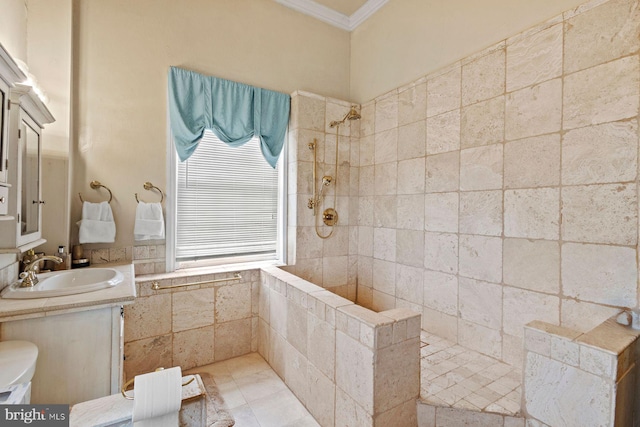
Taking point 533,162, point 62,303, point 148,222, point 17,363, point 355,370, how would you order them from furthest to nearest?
point 148,222
point 533,162
point 355,370
point 62,303
point 17,363

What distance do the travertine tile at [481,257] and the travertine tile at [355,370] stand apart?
3.49 feet

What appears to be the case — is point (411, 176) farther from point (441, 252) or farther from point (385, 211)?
point (441, 252)

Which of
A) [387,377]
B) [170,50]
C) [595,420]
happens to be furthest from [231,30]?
[595,420]

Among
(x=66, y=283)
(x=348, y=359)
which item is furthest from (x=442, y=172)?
(x=66, y=283)

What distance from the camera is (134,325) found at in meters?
2.06

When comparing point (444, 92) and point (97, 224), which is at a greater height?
point (444, 92)

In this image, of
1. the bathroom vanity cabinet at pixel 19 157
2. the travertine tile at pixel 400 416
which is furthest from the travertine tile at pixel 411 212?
the bathroom vanity cabinet at pixel 19 157

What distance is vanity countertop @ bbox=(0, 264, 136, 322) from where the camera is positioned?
1.28 meters

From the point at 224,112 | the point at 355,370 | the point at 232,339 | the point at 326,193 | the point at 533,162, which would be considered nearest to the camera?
the point at 355,370

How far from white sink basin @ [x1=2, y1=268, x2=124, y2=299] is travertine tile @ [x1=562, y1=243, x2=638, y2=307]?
252cm

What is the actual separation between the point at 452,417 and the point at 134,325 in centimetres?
207

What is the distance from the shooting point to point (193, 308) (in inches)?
88.8

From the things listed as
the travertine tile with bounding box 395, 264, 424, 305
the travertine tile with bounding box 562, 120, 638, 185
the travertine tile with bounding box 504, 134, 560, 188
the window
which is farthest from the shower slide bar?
the travertine tile with bounding box 562, 120, 638, 185

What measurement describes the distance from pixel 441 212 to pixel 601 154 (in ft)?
3.10
